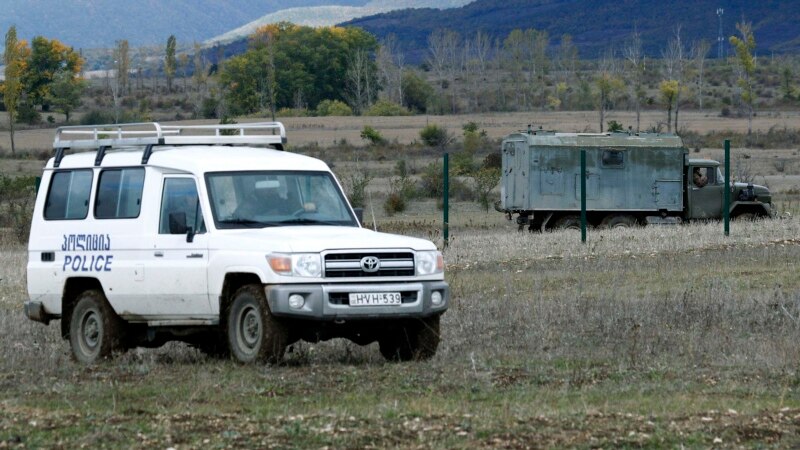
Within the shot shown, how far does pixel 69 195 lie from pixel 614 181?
879 inches

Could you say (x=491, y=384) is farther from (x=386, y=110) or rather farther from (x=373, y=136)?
(x=386, y=110)

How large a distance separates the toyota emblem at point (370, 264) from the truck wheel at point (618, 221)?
23333 mm

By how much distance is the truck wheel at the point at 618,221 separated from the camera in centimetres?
3478

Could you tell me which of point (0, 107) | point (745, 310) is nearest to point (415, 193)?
point (745, 310)

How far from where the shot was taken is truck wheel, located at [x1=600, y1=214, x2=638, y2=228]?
34.8 metres

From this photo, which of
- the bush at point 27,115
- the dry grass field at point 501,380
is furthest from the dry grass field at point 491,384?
the bush at point 27,115

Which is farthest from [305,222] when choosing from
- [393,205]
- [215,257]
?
[393,205]

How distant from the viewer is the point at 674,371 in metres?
11.7

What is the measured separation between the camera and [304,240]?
11906mm

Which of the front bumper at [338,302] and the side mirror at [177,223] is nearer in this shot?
the front bumper at [338,302]

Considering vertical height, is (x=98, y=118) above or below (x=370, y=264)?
above

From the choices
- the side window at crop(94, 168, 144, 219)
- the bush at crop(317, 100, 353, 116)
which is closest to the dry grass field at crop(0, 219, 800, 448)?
the side window at crop(94, 168, 144, 219)

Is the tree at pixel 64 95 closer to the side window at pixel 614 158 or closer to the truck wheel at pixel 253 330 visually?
the side window at pixel 614 158

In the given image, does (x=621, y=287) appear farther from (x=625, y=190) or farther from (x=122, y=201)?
(x=625, y=190)
